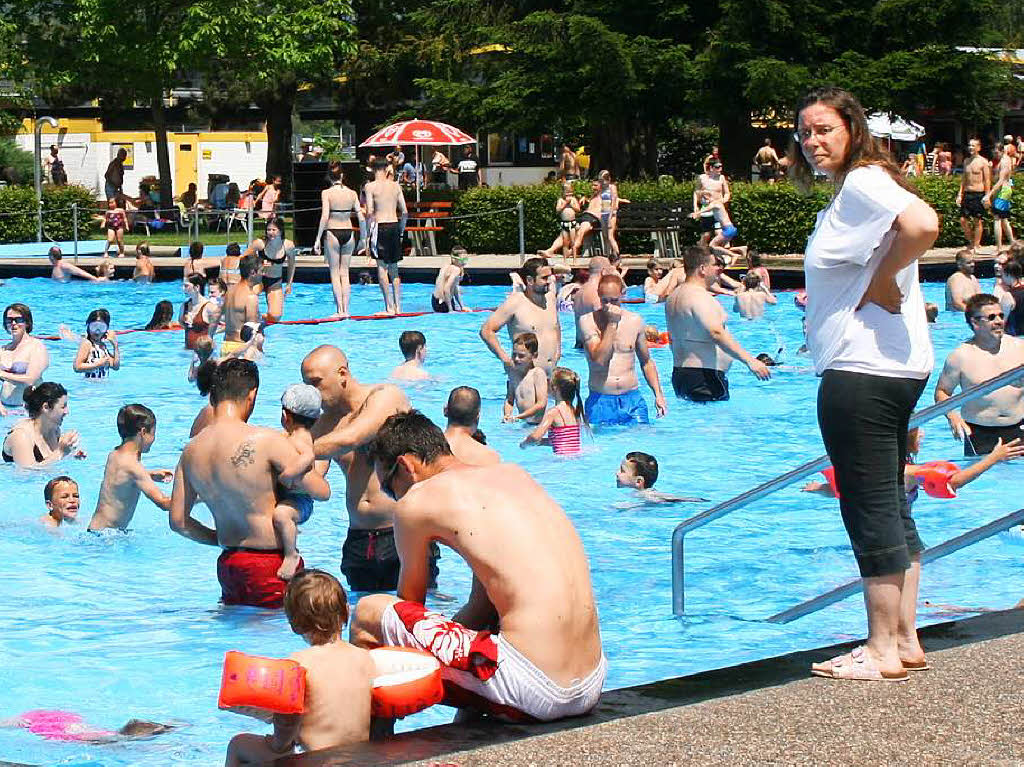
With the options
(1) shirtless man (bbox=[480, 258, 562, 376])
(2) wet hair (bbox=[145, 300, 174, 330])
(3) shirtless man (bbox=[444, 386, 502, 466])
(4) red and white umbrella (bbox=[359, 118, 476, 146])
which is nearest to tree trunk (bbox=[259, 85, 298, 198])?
(4) red and white umbrella (bbox=[359, 118, 476, 146])

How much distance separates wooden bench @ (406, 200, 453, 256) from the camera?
27734mm

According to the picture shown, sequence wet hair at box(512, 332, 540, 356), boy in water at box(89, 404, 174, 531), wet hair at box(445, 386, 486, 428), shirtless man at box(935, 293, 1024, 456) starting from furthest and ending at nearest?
1. wet hair at box(512, 332, 540, 356)
2. shirtless man at box(935, 293, 1024, 456)
3. boy in water at box(89, 404, 174, 531)
4. wet hair at box(445, 386, 486, 428)

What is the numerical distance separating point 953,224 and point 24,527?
19.8 metres

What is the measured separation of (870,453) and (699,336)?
8.96 m

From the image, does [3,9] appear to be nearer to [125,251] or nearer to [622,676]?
[125,251]

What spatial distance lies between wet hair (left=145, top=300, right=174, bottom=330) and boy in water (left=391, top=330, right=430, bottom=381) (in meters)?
4.75

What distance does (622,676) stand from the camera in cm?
764

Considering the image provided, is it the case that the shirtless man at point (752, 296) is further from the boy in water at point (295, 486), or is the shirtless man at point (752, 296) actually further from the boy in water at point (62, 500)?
the boy in water at point (295, 486)

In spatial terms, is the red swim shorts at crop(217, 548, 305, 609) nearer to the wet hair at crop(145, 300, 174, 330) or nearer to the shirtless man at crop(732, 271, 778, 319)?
the wet hair at crop(145, 300, 174, 330)

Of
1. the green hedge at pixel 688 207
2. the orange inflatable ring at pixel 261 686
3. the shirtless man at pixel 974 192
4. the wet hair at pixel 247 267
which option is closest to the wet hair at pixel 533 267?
the wet hair at pixel 247 267

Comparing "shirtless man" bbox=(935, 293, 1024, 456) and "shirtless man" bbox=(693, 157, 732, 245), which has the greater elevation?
"shirtless man" bbox=(693, 157, 732, 245)

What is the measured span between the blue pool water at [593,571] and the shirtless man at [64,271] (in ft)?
34.6

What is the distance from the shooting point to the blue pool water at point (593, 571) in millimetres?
7562

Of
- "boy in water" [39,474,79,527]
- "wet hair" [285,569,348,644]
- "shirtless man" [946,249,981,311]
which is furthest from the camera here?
"shirtless man" [946,249,981,311]
